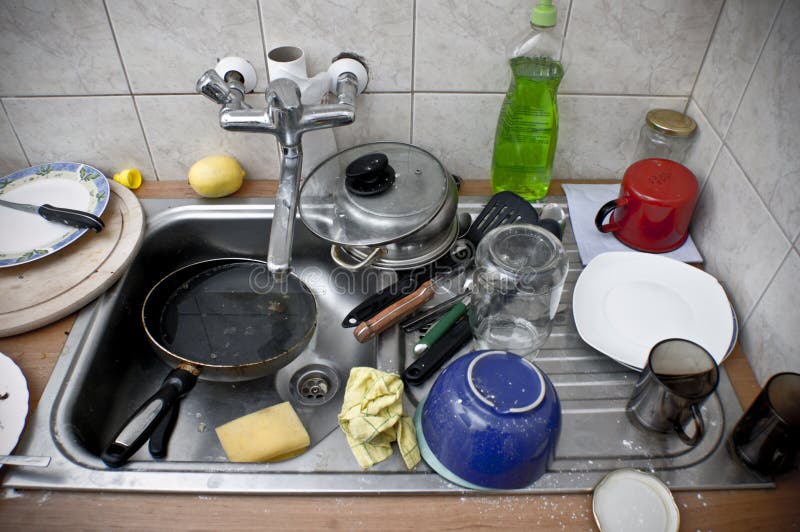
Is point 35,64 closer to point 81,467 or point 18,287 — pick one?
point 18,287

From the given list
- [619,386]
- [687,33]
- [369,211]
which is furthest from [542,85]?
[619,386]

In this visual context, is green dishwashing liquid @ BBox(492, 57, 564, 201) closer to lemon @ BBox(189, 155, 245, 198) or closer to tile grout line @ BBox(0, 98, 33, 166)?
lemon @ BBox(189, 155, 245, 198)

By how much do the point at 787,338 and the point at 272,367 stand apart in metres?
0.72

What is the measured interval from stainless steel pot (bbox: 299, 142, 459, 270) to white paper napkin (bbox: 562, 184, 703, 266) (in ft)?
0.72

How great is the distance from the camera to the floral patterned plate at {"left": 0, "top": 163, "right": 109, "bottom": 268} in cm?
88

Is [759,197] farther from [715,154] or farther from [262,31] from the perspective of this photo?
[262,31]

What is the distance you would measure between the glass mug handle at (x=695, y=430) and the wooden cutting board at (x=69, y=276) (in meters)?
0.83

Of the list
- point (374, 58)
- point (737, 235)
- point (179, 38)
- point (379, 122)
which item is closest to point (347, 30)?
point (374, 58)

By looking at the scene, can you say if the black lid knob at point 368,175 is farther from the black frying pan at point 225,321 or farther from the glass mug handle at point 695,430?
the glass mug handle at point 695,430

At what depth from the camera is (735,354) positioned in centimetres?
79

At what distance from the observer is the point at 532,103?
90 cm

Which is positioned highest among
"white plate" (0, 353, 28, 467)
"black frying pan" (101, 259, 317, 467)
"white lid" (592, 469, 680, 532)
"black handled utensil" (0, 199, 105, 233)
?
"black handled utensil" (0, 199, 105, 233)

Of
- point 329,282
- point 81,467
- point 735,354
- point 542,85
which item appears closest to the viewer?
point 81,467

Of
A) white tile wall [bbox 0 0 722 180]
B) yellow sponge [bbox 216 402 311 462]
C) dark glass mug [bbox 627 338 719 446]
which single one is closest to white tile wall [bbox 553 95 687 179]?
white tile wall [bbox 0 0 722 180]
